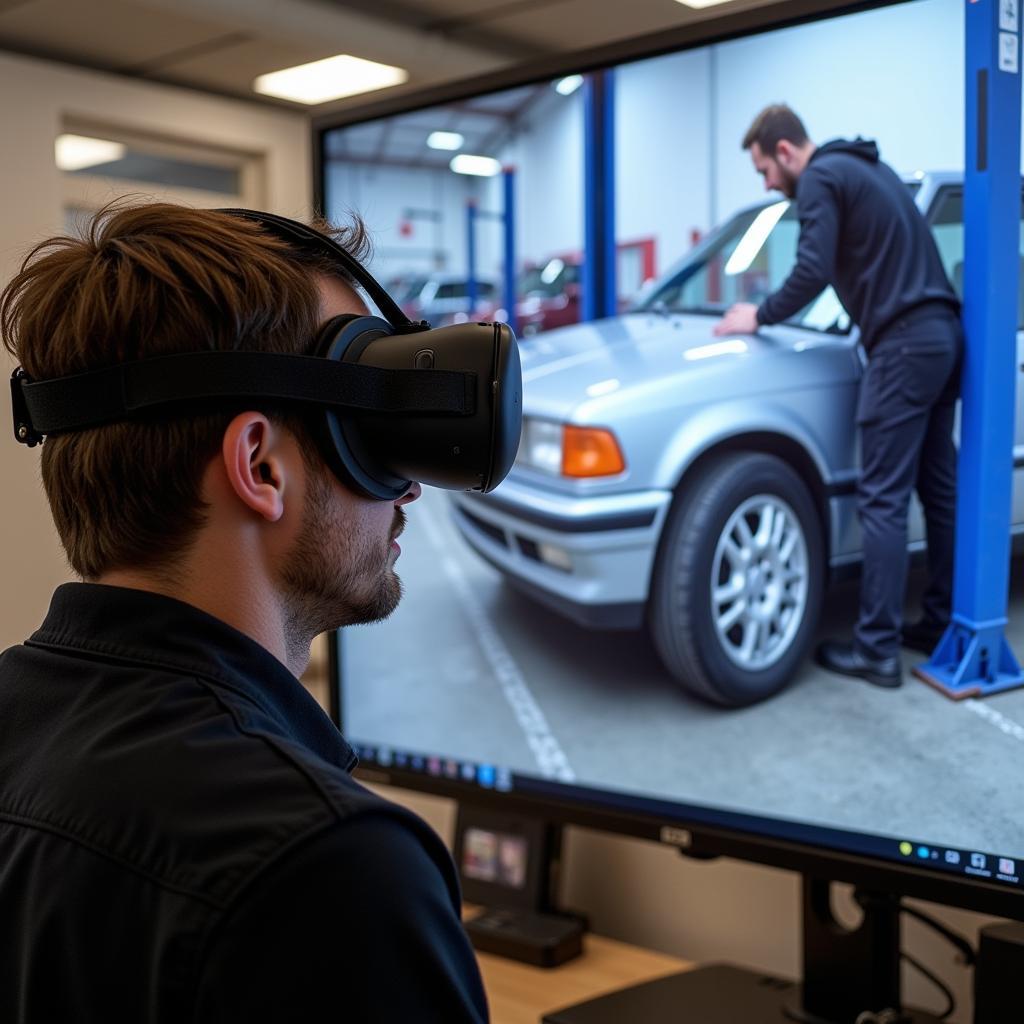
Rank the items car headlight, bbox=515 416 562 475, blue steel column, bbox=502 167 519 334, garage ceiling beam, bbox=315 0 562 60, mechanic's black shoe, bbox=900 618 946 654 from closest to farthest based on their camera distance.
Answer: mechanic's black shoe, bbox=900 618 946 654, car headlight, bbox=515 416 562 475, blue steel column, bbox=502 167 519 334, garage ceiling beam, bbox=315 0 562 60

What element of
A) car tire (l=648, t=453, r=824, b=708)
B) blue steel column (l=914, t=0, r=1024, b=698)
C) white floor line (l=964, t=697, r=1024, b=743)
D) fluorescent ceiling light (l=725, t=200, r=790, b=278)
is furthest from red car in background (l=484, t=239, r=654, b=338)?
white floor line (l=964, t=697, r=1024, b=743)

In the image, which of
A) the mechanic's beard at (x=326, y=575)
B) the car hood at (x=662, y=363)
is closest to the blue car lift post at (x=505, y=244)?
the car hood at (x=662, y=363)

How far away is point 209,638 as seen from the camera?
2.35 ft

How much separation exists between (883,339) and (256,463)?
0.79 meters

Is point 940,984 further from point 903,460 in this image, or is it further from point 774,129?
point 774,129

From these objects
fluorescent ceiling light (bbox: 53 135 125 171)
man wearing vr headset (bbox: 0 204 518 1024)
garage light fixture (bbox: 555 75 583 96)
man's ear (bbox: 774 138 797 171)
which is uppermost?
fluorescent ceiling light (bbox: 53 135 125 171)

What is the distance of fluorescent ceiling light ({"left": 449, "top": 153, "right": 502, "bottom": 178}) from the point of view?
1664 millimetres

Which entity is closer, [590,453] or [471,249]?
[590,453]

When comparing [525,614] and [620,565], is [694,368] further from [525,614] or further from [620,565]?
[525,614]

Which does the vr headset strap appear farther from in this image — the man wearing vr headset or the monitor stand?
the monitor stand

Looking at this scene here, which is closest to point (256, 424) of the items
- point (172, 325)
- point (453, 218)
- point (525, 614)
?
point (172, 325)

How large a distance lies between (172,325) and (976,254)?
2.75ft

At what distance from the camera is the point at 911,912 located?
1.36 meters

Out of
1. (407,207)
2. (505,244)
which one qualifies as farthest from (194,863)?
(407,207)
